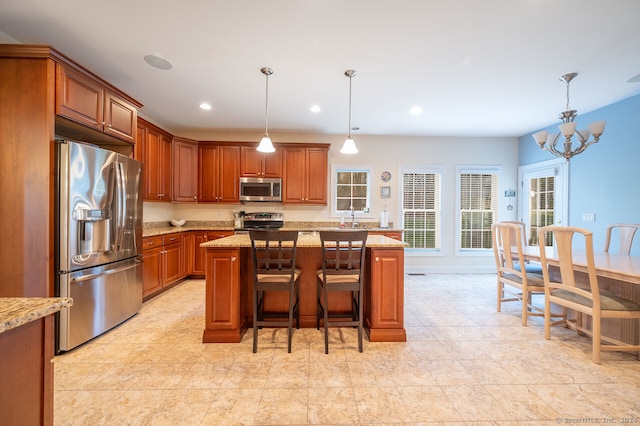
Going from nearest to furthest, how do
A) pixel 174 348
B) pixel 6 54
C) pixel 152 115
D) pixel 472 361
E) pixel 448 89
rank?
pixel 6 54 → pixel 472 361 → pixel 174 348 → pixel 448 89 → pixel 152 115

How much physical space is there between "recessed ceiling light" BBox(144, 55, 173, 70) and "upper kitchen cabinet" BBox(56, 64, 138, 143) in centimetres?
46

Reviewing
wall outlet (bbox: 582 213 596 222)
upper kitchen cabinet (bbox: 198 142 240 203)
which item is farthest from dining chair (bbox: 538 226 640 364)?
upper kitchen cabinet (bbox: 198 142 240 203)

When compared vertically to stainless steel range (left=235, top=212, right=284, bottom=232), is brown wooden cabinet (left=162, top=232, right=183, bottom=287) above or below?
below

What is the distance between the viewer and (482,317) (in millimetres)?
3004

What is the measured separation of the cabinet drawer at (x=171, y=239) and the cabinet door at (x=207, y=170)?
2.91 ft

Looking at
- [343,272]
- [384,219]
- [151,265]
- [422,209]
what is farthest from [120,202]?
[422,209]

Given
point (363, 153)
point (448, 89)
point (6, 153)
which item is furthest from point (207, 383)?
point (363, 153)

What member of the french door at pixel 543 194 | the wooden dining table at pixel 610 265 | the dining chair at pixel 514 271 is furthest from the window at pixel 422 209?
the wooden dining table at pixel 610 265

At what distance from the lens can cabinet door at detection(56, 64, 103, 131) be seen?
6.90ft

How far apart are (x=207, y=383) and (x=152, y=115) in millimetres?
4085

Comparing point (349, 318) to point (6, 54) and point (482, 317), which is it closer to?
point (482, 317)

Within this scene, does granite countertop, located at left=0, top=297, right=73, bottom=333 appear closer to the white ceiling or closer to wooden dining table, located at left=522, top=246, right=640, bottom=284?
the white ceiling

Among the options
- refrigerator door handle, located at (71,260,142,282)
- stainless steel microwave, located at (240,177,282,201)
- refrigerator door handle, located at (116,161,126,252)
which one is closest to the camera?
refrigerator door handle, located at (71,260,142,282)

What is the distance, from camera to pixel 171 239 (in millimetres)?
3996
